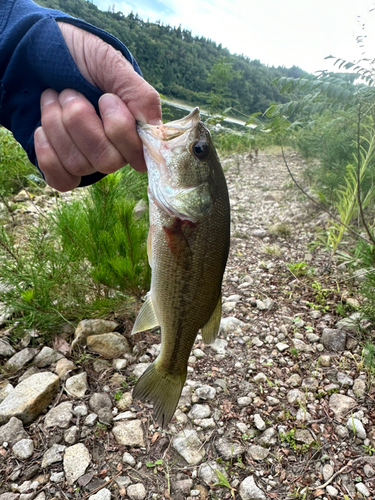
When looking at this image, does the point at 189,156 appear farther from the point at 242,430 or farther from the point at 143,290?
the point at 242,430

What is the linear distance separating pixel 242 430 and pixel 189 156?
1.83 m

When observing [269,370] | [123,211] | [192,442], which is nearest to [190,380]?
[192,442]

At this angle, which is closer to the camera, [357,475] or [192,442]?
[357,475]

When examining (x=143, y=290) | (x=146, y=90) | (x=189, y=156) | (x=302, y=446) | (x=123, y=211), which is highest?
(x=146, y=90)

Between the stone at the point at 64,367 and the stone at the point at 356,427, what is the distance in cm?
199

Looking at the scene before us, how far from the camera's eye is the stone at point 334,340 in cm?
287

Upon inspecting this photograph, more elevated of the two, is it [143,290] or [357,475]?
[143,290]

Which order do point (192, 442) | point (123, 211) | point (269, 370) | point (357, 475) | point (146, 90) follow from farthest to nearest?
point (269, 370) < point (123, 211) < point (192, 442) < point (357, 475) < point (146, 90)

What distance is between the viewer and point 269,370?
269 cm

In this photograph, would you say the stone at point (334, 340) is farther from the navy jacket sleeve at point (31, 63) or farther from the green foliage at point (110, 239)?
the navy jacket sleeve at point (31, 63)

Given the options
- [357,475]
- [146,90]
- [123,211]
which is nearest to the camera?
[146,90]

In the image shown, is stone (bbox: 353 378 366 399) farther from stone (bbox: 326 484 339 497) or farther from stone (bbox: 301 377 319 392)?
→ stone (bbox: 326 484 339 497)

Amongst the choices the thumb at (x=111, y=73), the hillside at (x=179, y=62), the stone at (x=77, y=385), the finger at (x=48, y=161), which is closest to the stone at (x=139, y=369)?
the stone at (x=77, y=385)

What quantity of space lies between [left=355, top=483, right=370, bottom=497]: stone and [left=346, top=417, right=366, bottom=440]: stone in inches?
12.4
